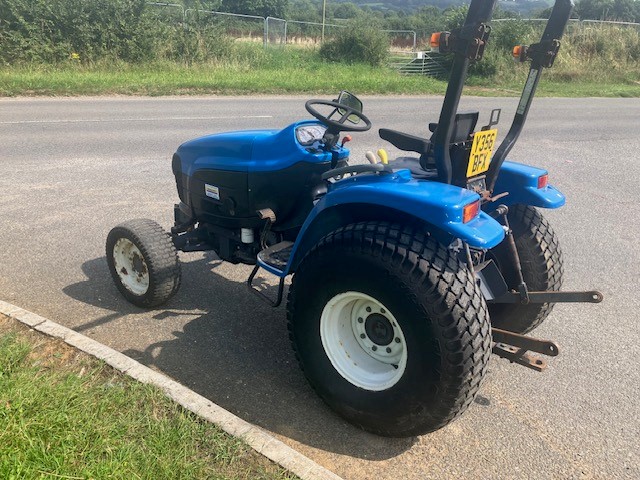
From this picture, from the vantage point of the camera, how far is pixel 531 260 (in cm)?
312

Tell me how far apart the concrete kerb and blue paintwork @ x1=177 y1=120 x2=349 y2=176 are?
53.9 inches

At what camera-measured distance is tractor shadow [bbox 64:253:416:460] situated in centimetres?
269

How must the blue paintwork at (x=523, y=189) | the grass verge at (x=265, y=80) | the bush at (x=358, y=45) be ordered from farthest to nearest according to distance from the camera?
the bush at (x=358, y=45)
the grass verge at (x=265, y=80)
the blue paintwork at (x=523, y=189)

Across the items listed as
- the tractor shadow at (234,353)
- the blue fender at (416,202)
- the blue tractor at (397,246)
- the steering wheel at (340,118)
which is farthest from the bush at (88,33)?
the blue fender at (416,202)

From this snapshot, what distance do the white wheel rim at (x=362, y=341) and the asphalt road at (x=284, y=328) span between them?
0.95 feet

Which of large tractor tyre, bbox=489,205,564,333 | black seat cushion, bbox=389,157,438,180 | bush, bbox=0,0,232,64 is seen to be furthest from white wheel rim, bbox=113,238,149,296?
bush, bbox=0,0,232,64

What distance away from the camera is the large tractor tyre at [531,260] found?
3090 millimetres

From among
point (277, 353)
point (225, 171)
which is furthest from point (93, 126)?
point (277, 353)

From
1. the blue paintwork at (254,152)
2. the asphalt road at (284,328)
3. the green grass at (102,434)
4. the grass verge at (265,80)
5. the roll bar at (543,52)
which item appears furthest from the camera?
the grass verge at (265,80)

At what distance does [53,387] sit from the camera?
2.59m

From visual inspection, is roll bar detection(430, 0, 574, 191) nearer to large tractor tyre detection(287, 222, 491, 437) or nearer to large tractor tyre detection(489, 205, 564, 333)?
large tractor tyre detection(489, 205, 564, 333)

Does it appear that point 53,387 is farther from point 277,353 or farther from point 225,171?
point 225,171

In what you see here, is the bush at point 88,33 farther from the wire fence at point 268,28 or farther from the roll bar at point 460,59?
the roll bar at point 460,59

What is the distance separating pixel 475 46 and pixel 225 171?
73.6 inches
